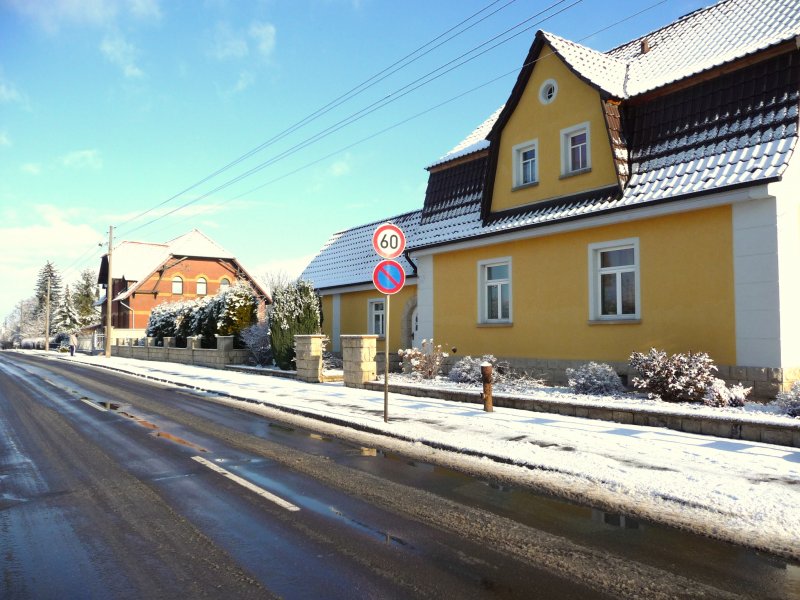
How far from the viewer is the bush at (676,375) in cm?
1004

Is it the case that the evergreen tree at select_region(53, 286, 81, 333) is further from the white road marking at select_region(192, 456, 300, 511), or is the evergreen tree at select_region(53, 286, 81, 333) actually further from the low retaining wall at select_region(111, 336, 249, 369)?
the white road marking at select_region(192, 456, 300, 511)

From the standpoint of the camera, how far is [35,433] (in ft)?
31.4

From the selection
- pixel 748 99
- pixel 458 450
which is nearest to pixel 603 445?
pixel 458 450

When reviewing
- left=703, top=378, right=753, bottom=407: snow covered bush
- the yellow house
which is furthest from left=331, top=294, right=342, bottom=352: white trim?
left=703, top=378, right=753, bottom=407: snow covered bush

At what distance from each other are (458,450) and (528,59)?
37.2 ft

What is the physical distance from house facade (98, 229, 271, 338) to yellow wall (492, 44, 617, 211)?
39.7 m

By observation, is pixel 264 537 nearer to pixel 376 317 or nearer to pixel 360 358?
pixel 360 358

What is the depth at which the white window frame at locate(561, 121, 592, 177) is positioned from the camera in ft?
44.3

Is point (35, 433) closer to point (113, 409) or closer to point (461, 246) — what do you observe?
point (113, 409)

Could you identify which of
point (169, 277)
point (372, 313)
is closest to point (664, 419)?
point (372, 313)

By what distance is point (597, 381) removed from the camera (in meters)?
11.5

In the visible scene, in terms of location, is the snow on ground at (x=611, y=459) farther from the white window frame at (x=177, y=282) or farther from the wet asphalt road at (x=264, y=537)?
the white window frame at (x=177, y=282)

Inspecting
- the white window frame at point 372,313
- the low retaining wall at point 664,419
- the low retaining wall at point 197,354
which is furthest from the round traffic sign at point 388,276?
the low retaining wall at point 197,354

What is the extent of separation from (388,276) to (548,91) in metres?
7.70
